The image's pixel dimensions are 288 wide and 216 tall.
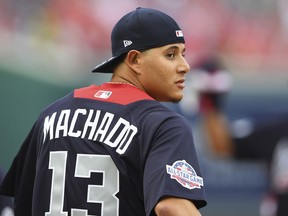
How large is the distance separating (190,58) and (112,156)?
6454 mm

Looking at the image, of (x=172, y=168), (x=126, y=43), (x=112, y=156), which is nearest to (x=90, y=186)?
(x=112, y=156)

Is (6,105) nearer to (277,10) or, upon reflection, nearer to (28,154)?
(277,10)

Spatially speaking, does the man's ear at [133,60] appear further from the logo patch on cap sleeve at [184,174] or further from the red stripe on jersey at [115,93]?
the logo patch on cap sleeve at [184,174]

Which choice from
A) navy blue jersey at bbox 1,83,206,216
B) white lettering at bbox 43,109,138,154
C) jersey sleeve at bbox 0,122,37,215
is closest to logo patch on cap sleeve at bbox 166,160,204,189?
navy blue jersey at bbox 1,83,206,216

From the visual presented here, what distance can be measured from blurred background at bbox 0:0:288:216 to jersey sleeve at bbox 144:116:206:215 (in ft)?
19.7

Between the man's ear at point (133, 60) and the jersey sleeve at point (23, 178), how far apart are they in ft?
1.68

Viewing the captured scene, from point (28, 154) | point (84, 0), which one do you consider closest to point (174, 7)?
point (84, 0)

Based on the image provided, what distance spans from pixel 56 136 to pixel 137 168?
1.31 ft

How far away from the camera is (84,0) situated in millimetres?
9414

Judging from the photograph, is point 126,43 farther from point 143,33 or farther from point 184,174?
point 184,174

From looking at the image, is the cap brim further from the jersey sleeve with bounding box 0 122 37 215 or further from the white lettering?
the jersey sleeve with bounding box 0 122 37 215

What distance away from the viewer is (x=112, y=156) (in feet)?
10.1

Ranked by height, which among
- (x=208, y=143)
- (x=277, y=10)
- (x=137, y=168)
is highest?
(x=137, y=168)

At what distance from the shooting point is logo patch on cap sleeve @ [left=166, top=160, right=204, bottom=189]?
Result: 2.99 m
